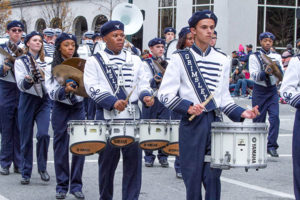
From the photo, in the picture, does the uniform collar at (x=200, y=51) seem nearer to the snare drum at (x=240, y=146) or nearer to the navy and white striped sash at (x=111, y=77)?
the snare drum at (x=240, y=146)

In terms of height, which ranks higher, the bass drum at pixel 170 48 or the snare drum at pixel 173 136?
the bass drum at pixel 170 48

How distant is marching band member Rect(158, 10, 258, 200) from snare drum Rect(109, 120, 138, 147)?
0.63m

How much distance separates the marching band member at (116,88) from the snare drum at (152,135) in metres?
0.23

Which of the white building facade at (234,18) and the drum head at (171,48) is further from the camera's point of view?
the white building facade at (234,18)

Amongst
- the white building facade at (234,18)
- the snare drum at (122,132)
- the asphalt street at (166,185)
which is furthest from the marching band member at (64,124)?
the white building facade at (234,18)

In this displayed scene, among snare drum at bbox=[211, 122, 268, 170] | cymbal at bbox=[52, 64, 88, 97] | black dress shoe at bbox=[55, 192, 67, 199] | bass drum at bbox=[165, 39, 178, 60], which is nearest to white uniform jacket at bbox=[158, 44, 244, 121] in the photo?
snare drum at bbox=[211, 122, 268, 170]

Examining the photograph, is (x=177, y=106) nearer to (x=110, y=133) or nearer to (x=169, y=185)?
(x=110, y=133)

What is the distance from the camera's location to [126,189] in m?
6.77

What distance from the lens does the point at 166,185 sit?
889 cm

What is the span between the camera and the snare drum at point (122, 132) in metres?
6.23

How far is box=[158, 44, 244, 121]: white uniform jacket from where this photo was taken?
18.9 ft

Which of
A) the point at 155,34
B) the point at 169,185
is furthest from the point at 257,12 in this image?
the point at 169,185

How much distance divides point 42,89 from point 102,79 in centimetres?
256

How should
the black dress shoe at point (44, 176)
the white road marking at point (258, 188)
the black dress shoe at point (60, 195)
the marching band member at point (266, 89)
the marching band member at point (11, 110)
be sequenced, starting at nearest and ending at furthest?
1. the black dress shoe at point (60, 195)
2. the white road marking at point (258, 188)
3. the black dress shoe at point (44, 176)
4. the marching band member at point (11, 110)
5. the marching band member at point (266, 89)
